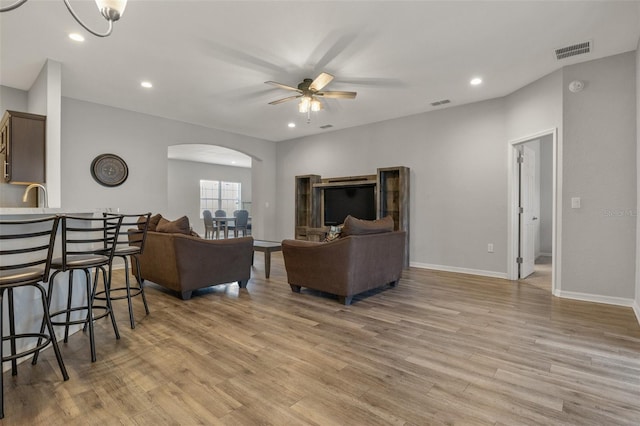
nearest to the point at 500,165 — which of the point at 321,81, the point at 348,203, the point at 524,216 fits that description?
the point at 524,216

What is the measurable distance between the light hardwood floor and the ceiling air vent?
2736 millimetres

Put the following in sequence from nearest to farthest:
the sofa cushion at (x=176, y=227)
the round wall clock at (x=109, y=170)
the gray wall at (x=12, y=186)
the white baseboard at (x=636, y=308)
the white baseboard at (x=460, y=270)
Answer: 1. the white baseboard at (x=636, y=308)
2. the sofa cushion at (x=176, y=227)
3. the gray wall at (x=12, y=186)
4. the white baseboard at (x=460, y=270)
5. the round wall clock at (x=109, y=170)

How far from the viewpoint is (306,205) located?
24.0 feet

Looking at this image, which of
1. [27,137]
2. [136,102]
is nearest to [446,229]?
[136,102]

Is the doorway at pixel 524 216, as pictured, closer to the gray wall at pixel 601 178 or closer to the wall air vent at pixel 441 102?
the gray wall at pixel 601 178

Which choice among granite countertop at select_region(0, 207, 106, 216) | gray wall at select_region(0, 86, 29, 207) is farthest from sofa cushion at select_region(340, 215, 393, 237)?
gray wall at select_region(0, 86, 29, 207)

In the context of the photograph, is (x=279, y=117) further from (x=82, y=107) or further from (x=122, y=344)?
(x=122, y=344)

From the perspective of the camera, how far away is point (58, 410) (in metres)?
1.64

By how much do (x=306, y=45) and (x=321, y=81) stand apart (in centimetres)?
42

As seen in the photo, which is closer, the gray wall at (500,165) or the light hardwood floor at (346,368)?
the light hardwood floor at (346,368)

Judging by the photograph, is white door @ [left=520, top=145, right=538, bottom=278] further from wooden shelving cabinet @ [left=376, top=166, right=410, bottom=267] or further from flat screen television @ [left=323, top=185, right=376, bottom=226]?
flat screen television @ [left=323, top=185, right=376, bottom=226]

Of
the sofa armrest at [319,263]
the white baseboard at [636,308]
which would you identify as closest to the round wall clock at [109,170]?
the sofa armrest at [319,263]

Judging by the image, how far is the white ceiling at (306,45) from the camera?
2750 mm

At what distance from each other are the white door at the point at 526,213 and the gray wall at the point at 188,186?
377 inches
